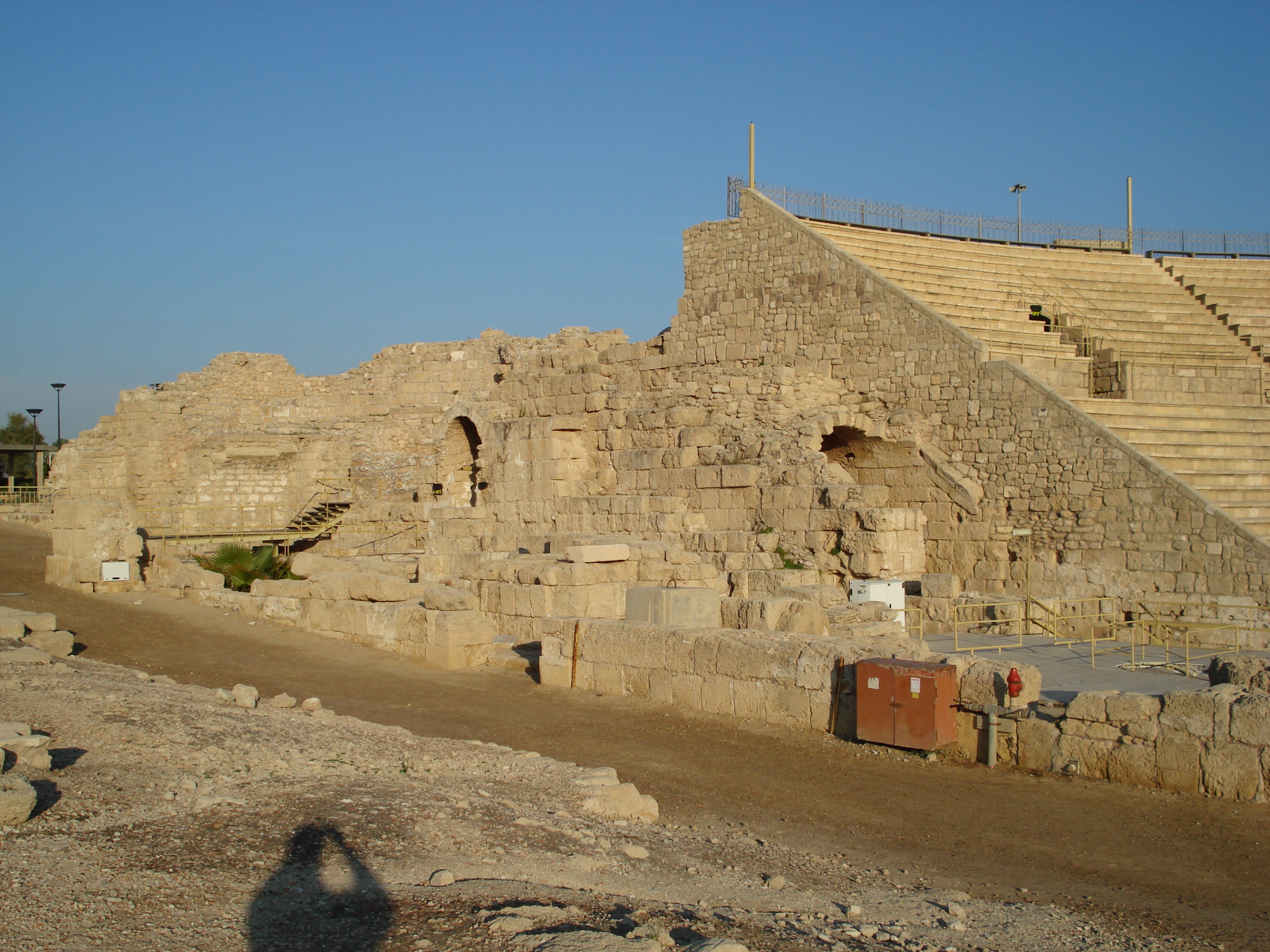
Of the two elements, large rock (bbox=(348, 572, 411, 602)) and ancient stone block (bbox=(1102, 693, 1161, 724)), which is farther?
large rock (bbox=(348, 572, 411, 602))

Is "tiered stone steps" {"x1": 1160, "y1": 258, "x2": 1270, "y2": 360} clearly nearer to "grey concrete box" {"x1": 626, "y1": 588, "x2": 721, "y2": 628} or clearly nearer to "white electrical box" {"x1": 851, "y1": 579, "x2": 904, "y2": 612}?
"white electrical box" {"x1": 851, "y1": 579, "x2": 904, "y2": 612}

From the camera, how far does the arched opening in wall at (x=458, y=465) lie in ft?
72.0

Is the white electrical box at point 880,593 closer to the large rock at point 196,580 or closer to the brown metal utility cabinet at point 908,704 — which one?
the brown metal utility cabinet at point 908,704

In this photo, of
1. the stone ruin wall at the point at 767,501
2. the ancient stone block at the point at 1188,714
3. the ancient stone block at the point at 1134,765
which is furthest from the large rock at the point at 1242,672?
the stone ruin wall at the point at 767,501

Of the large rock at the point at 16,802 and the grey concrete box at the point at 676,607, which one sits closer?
the large rock at the point at 16,802

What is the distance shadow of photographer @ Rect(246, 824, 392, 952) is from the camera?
334cm

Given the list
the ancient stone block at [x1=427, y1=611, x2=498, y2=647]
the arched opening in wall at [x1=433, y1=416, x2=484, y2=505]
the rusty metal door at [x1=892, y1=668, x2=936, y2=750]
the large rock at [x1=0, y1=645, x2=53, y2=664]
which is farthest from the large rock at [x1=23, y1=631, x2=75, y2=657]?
the arched opening in wall at [x1=433, y1=416, x2=484, y2=505]

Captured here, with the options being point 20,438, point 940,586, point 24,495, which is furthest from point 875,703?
point 20,438

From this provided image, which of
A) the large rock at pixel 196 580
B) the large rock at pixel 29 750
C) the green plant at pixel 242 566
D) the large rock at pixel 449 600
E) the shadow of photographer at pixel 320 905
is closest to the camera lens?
the shadow of photographer at pixel 320 905

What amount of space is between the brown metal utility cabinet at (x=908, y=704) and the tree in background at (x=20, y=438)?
5821 centimetres

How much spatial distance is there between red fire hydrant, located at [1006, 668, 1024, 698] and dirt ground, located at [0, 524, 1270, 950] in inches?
20.5

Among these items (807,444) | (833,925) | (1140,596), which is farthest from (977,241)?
(833,925)

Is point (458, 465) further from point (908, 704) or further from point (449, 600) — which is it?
point (908, 704)

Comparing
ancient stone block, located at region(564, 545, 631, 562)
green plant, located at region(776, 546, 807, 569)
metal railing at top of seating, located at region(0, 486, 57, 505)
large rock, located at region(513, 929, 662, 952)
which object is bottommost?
large rock, located at region(513, 929, 662, 952)
